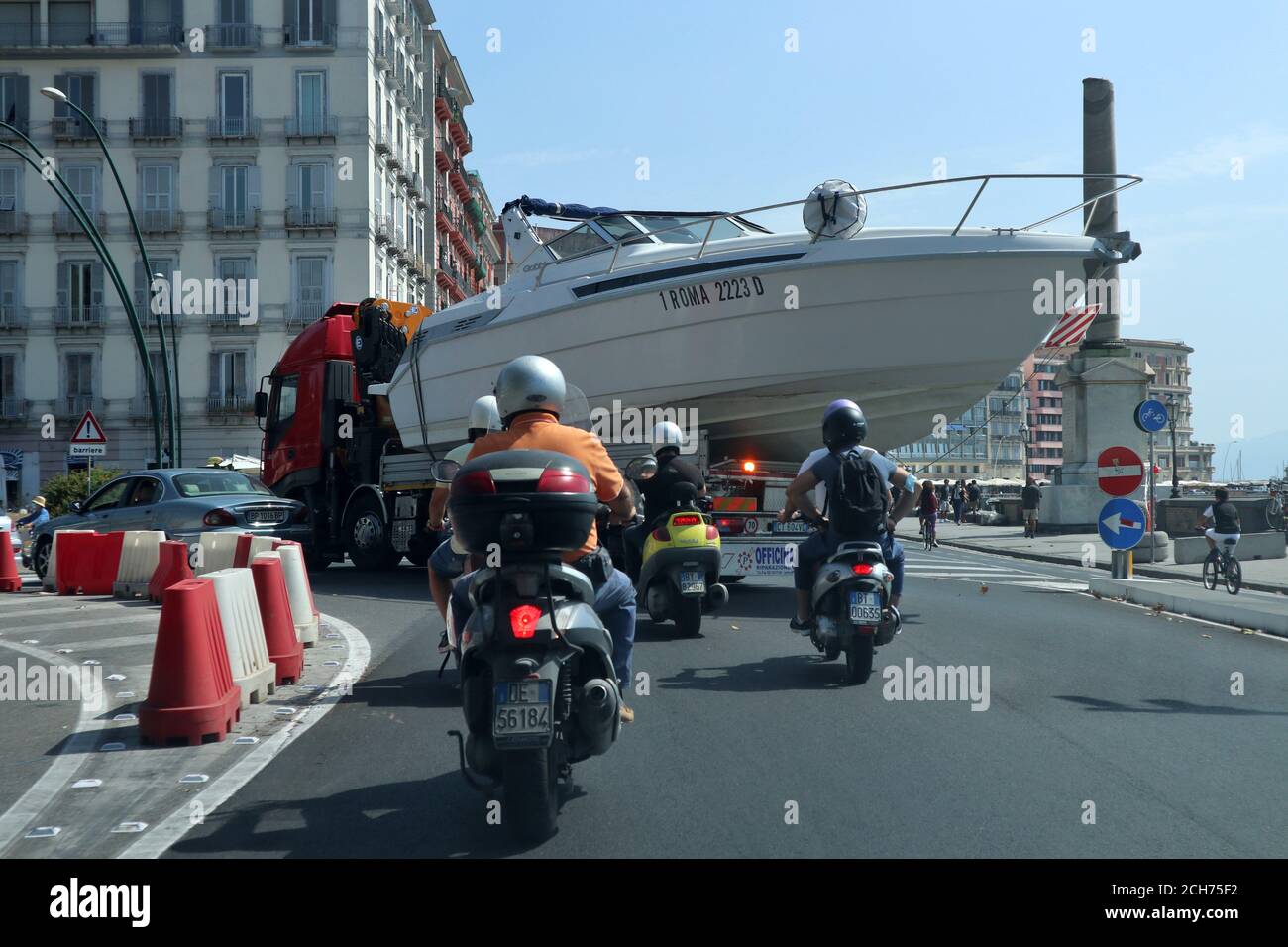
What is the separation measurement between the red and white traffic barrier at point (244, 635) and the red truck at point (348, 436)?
942cm

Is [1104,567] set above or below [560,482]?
below

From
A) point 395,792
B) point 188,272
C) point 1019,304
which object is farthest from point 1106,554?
point 188,272

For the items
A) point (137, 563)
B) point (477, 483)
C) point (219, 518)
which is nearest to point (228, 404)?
point (219, 518)

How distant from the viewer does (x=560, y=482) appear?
4555mm

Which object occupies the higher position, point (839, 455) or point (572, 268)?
point (572, 268)

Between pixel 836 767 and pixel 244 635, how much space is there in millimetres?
3568

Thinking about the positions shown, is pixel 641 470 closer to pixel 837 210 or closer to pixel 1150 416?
pixel 837 210

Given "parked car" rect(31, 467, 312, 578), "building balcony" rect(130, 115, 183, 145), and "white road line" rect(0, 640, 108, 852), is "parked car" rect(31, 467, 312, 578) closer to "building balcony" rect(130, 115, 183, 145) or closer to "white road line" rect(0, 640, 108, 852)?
"white road line" rect(0, 640, 108, 852)

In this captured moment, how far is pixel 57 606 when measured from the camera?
45.4ft

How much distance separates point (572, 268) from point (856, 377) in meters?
3.56

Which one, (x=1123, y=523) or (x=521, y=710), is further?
(x=1123, y=523)

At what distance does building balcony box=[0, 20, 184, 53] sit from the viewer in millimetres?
49406

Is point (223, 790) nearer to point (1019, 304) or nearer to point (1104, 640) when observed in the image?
point (1104, 640)

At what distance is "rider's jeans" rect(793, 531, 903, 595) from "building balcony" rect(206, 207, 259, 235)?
4504 centimetres
